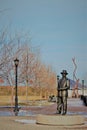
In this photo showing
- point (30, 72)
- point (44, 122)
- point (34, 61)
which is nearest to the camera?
point (44, 122)

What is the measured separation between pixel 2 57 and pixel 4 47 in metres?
1.23

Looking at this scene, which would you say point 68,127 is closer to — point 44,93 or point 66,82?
point 66,82

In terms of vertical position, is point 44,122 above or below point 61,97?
below

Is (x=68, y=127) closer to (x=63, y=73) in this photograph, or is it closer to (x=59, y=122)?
(x=59, y=122)

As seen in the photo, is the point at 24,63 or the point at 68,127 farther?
the point at 24,63

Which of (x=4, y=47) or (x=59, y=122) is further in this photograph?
(x=4, y=47)

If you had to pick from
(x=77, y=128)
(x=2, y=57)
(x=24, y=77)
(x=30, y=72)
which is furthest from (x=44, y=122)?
(x=30, y=72)

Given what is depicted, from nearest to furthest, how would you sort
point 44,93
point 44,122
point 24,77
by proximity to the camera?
point 44,122 → point 24,77 → point 44,93

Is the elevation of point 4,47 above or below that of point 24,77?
above

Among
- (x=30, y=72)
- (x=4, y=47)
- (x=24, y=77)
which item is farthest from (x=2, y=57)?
(x=30, y=72)

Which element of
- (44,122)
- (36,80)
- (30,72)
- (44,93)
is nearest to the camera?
(44,122)

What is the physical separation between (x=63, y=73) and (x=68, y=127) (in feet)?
8.41

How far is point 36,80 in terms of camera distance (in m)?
55.9

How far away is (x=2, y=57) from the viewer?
35.2 meters
